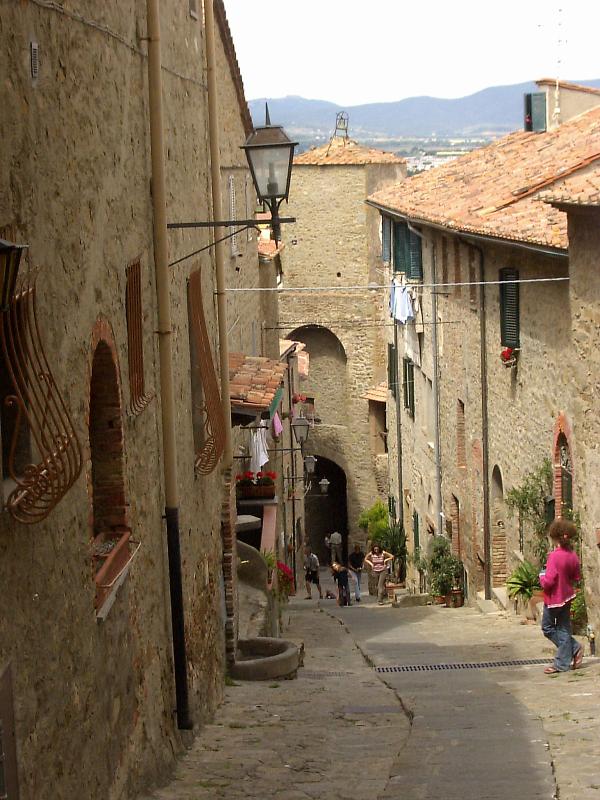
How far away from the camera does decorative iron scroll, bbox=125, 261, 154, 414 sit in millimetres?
7336

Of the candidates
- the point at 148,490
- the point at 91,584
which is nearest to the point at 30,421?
the point at 91,584

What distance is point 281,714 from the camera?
9820 mm

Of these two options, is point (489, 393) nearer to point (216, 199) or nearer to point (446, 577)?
point (446, 577)

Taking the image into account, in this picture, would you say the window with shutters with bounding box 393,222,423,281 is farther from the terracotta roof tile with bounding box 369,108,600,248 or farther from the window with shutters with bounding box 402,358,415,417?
the window with shutters with bounding box 402,358,415,417

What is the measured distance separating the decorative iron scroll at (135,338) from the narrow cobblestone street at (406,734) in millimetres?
2248

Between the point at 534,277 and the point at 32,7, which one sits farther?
the point at 534,277

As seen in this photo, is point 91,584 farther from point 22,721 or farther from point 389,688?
point 389,688

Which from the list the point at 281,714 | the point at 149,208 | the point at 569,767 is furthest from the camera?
the point at 281,714

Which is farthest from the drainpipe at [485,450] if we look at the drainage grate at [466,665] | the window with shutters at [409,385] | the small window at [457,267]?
the window with shutters at [409,385]

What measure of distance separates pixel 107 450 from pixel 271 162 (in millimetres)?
2620

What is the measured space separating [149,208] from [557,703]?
4970mm

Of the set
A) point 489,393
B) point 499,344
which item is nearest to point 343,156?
point 489,393

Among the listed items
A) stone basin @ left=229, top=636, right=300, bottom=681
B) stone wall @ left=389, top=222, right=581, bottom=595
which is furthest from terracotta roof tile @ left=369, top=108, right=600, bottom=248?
stone basin @ left=229, top=636, right=300, bottom=681

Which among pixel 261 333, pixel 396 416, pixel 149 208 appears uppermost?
pixel 149 208
